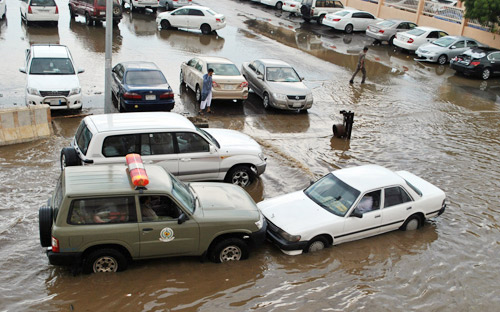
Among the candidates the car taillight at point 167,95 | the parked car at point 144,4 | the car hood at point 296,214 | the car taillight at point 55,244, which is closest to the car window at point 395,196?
the car hood at point 296,214

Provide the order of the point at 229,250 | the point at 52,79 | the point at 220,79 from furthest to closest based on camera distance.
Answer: the point at 220,79
the point at 52,79
the point at 229,250

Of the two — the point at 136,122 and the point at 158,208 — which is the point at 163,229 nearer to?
the point at 158,208

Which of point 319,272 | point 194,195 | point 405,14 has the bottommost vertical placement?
point 319,272

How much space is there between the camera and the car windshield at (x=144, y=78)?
15234 mm

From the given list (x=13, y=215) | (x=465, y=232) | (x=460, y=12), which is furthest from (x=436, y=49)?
(x=13, y=215)

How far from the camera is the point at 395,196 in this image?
32.6ft

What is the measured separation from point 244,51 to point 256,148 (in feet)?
48.4

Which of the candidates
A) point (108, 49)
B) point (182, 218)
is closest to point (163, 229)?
point (182, 218)

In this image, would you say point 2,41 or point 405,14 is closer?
point 2,41

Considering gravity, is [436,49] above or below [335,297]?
above

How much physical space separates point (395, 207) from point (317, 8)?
27.7 meters

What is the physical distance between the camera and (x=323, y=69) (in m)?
23.4

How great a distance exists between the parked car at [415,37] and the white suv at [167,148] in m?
19.9

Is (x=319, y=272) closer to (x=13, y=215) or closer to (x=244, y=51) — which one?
(x=13, y=215)
